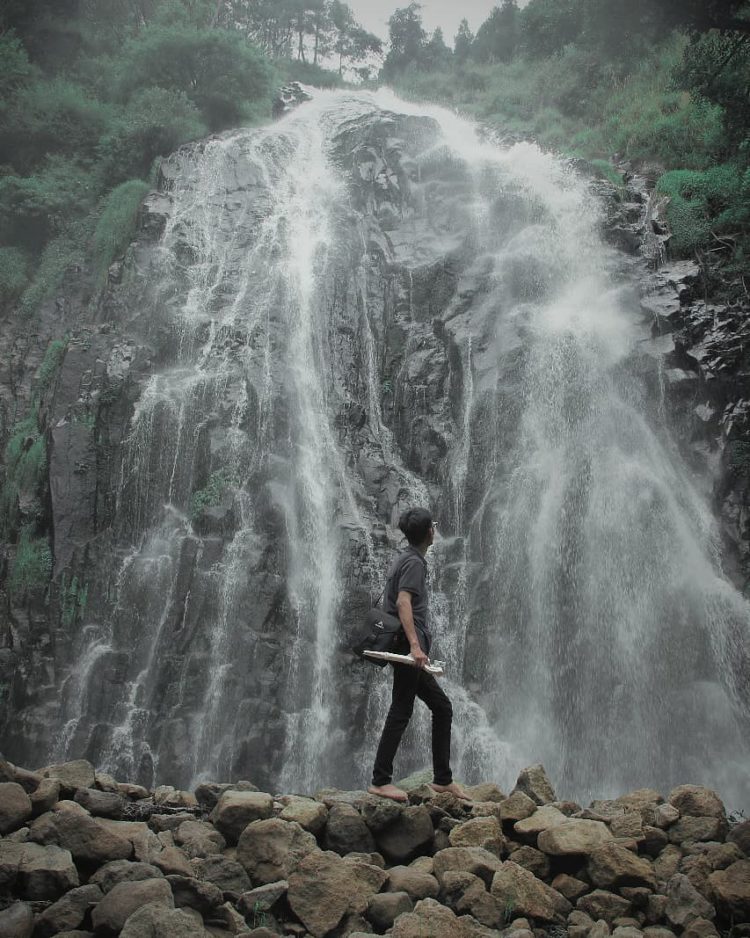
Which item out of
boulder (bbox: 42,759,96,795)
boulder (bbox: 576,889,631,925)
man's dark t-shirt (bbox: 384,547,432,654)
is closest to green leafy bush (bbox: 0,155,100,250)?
boulder (bbox: 42,759,96,795)

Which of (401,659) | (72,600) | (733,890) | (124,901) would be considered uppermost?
(72,600)

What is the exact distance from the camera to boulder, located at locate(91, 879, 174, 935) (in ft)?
11.8

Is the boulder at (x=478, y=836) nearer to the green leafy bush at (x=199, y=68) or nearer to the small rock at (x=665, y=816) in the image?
the small rock at (x=665, y=816)

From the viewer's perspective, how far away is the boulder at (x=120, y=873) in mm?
3963

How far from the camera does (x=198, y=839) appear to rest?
15.1 feet

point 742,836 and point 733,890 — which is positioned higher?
point 742,836

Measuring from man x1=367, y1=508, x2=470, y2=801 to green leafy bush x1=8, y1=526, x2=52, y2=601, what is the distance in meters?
8.85

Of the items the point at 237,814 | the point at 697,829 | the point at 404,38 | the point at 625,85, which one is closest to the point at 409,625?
the point at 237,814

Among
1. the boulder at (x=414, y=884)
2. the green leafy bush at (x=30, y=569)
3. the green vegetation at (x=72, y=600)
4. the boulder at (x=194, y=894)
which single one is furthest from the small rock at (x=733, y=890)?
the green leafy bush at (x=30, y=569)

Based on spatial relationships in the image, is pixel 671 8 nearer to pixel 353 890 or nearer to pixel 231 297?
pixel 231 297

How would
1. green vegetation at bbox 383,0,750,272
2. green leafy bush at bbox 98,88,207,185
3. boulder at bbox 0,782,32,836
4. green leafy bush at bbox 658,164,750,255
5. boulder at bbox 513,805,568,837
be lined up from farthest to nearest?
green leafy bush at bbox 98,88,207,185, green leafy bush at bbox 658,164,750,255, green vegetation at bbox 383,0,750,272, boulder at bbox 513,805,568,837, boulder at bbox 0,782,32,836

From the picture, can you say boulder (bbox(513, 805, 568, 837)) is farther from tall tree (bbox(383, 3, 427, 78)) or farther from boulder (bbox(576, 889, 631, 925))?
tall tree (bbox(383, 3, 427, 78))

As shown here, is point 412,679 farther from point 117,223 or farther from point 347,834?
point 117,223

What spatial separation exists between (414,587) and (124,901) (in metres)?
2.57
